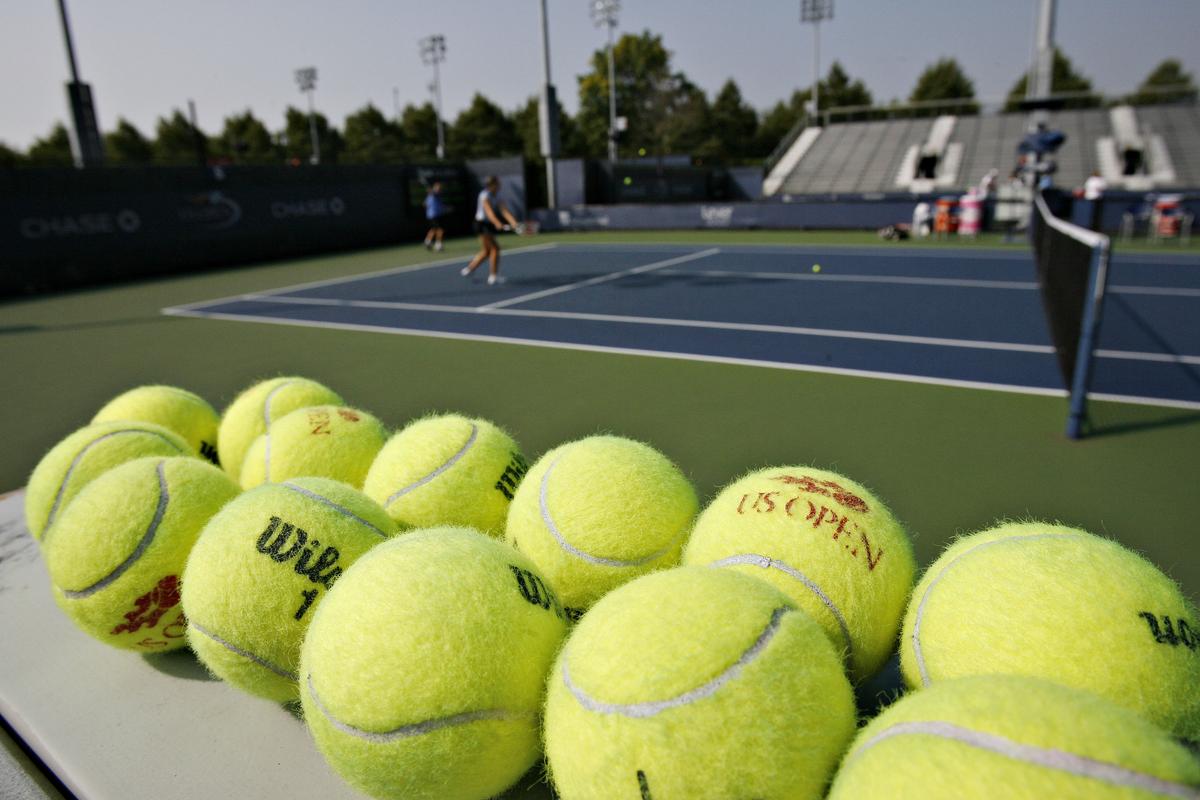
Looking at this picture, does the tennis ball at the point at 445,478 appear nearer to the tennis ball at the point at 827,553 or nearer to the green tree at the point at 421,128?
the tennis ball at the point at 827,553

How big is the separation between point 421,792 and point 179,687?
1.19 metres

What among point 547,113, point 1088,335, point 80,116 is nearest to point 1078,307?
point 1088,335

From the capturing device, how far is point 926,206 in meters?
20.8

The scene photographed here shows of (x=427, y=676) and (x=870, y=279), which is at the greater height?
(x=427, y=676)

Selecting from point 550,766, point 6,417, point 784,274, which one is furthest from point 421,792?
point 784,274

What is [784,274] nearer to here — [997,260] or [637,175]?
[997,260]

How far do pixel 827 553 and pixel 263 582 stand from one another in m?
1.61

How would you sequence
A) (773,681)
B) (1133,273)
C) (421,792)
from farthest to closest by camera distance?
(1133,273)
(421,792)
(773,681)

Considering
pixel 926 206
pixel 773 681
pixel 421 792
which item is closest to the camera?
pixel 773 681

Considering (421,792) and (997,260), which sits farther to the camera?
(997,260)

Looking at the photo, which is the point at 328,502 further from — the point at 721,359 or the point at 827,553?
the point at 721,359

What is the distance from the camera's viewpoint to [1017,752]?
1.26 m

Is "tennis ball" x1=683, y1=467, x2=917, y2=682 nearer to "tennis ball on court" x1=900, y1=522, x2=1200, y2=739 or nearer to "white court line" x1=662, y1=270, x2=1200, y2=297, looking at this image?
"tennis ball on court" x1=900, y1=522, x2=1200, y2=739

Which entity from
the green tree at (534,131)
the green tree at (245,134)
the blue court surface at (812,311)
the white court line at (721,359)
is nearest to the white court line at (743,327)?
the blue court surface at (812,311)
